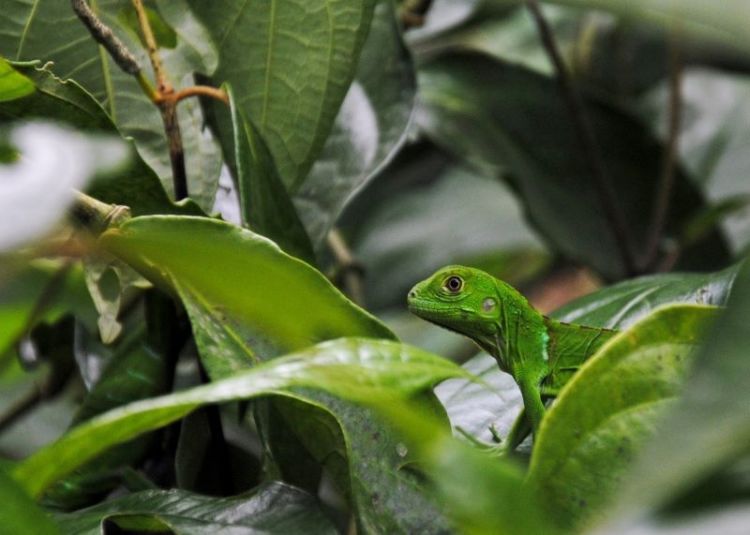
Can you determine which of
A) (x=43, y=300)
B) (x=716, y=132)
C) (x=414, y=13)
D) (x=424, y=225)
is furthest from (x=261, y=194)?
(x=716, y=132)

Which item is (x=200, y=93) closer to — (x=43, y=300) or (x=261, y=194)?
(x=261, y=194)

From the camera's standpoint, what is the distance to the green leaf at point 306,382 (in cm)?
57

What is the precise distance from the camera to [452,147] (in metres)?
1.82

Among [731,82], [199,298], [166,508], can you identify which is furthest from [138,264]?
[731,82]

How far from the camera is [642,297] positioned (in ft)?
3.46

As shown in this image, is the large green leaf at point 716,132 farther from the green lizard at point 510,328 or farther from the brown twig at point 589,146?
the green lizard at point 510,328

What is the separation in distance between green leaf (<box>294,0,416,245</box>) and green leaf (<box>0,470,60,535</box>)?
589 millimetres

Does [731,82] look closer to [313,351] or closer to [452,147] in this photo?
[452,147]

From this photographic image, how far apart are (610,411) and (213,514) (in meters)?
0.32

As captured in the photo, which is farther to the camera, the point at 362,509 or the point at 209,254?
the point at 362,509

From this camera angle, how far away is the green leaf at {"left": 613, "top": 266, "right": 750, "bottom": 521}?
0.39 m

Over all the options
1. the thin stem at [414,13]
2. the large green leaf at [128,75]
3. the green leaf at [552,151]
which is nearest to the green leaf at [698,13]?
the large green leaf at [128,75]

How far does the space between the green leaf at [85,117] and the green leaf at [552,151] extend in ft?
3.06

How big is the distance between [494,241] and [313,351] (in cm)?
167
